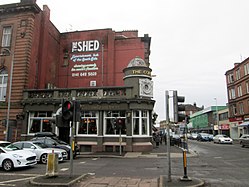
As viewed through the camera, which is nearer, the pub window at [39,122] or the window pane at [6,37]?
the pub window at [39,122]

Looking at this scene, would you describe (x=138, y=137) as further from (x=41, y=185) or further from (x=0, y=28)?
(x=0, y=28)

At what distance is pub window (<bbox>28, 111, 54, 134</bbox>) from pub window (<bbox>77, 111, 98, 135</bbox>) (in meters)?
3.33

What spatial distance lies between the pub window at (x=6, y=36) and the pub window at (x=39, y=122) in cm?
901

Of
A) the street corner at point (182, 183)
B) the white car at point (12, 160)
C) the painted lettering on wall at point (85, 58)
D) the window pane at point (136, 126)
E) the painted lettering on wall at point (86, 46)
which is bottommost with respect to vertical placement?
the street corner at point (182, 183)

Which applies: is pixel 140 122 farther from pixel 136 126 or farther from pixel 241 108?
pixel 241 108

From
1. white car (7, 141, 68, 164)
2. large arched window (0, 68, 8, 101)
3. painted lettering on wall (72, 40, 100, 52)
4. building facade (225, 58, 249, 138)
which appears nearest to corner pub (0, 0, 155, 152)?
large arched window (0, 68, 8, 101)

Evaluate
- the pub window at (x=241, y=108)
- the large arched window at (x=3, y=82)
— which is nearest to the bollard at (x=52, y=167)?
the large arched window at (x=3, y=82)

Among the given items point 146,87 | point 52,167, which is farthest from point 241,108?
point 52,167

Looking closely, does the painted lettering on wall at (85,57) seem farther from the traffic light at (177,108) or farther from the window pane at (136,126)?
the traffic light at (177,108)

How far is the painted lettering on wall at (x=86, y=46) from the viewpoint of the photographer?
110ft

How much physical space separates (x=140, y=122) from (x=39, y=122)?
10540 millimetres

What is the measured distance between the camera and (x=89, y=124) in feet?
78.4

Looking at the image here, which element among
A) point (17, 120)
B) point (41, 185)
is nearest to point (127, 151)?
point (17, 120)

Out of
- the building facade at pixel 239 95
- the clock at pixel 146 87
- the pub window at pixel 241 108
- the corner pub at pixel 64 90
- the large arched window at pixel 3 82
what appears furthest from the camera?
the pub window at pixel 241 108
